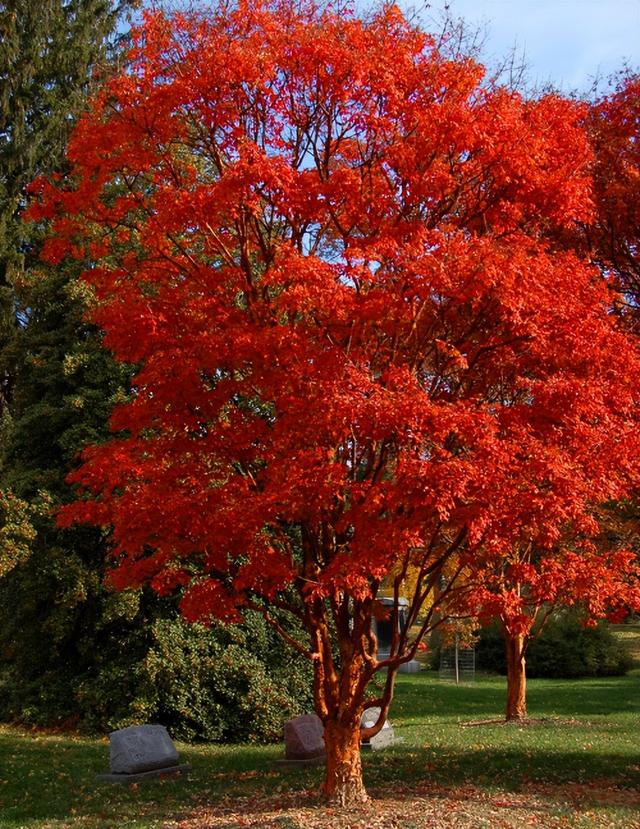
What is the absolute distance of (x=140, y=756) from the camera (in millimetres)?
12523

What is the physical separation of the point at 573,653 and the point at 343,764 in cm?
2369

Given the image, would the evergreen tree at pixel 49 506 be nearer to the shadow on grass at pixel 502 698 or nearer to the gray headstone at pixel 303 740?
the gray headstone at pixel 303 740

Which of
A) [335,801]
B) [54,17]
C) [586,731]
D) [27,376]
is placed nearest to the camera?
[335,801]

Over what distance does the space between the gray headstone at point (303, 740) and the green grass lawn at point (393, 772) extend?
33 centimetres

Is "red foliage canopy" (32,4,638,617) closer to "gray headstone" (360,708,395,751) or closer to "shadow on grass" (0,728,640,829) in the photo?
"shadow on grass" (0,728,640,829)

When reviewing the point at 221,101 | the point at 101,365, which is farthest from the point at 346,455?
the point at 101,365

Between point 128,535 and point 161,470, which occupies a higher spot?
point 161,470

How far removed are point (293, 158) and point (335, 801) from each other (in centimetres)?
685

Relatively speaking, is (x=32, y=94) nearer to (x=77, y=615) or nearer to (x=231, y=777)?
(x=77, y=615)

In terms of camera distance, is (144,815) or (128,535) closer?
(128,535)

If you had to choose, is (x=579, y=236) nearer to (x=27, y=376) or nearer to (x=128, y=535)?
(x=128, y=535)

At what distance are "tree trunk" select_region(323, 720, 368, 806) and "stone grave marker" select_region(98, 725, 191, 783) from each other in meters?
4.16

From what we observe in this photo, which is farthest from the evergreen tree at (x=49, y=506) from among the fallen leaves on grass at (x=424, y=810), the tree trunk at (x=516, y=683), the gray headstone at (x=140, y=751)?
the tree trunk at (x=516, y=683)

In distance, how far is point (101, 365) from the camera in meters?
19.5
